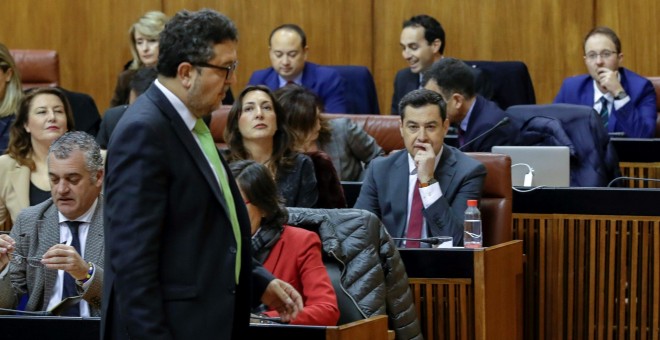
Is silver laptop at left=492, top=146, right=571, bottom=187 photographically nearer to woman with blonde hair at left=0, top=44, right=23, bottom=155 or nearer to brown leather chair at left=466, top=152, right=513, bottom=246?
brown leather chair at left=466, top=152, right=513, bottom=246

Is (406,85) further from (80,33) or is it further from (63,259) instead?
(63,259)

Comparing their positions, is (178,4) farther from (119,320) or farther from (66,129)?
(119,320)

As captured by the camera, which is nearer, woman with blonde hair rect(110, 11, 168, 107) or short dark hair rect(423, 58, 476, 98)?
short dark hair rect(423, 58, 476, 98)

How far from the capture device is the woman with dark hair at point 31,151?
4078 mm

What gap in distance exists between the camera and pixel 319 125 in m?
4.60

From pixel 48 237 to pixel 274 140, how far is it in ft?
3.98

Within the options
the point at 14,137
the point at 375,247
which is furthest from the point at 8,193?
the point at 375,247

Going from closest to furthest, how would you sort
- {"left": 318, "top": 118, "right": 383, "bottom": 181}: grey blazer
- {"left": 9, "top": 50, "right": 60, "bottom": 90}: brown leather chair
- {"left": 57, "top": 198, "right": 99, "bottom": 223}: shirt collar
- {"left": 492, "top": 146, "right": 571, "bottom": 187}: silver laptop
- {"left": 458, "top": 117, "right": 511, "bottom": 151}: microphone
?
{"left": 57, "top": 198, "right": 99, "bottom": 223}: shirt collar → {"left": 492, "top": 146, "right": 571, "bottom": 187}: silver laptop → {"left": 458, "top": 117, "right": 511, "bottom": 151}: microphone → {"left": 318, "top": 118, "right": 383, "bottom": 181}: grey blazer → {"left": 9, "top": 50, "right": 60, "bottom": 90}: brown leather chair

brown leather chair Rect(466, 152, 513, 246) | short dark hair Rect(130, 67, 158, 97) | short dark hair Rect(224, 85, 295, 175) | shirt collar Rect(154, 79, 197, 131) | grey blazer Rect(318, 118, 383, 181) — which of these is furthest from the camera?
short dark hair Rect(130, 67, 158, 97)

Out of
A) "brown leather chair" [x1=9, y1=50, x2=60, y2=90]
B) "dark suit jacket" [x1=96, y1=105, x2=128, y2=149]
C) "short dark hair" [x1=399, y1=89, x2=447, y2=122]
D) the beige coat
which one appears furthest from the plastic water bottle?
"brown leather chair" [x1=9, y1=50, x2=60, y2=90]

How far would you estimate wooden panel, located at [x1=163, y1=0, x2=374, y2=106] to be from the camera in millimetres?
7109

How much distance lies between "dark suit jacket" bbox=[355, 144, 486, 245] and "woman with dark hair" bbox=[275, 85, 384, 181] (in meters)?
0.43

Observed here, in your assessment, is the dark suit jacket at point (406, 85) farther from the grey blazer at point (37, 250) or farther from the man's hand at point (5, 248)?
the man's hand at point (5, 248)

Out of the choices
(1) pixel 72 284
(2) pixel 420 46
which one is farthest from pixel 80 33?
(1) pixel 72 284
